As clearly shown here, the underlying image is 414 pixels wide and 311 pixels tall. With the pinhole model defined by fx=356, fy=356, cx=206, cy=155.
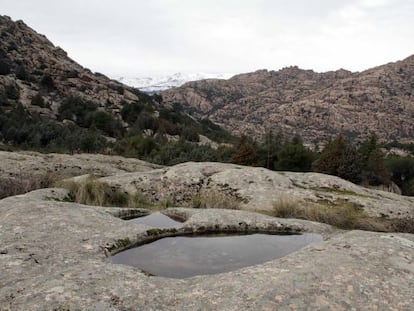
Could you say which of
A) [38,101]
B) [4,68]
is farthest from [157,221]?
[4,68]

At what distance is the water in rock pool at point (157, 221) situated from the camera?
8.64 m

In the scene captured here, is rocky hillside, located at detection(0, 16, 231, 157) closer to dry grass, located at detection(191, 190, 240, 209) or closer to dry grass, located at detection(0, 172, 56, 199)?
Answer: dry grass, located at detection(0, 172, 56, 199)

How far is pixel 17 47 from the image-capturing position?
8056cm

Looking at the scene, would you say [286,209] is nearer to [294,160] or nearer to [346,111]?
[294,160]

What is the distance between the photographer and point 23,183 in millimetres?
12008

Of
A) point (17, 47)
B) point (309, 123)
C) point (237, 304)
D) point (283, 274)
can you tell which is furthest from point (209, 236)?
point (309, 123)

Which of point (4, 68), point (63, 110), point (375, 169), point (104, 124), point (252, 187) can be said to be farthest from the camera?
point (4, 68)

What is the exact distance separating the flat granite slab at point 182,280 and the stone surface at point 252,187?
6052mm

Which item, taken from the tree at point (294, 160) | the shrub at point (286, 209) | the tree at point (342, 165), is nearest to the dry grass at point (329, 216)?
the shrub at point (286, 209)

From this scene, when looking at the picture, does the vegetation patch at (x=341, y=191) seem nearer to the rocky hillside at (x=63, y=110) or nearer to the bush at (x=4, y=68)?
the rocky hillside at (x=63, y=110)

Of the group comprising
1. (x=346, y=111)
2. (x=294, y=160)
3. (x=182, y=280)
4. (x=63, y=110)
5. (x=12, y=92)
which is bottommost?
(x=294, y=160)

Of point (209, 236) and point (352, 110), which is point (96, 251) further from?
point (352, 110)

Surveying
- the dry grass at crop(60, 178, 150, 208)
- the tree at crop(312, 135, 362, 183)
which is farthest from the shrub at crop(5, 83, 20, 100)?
the dry grass at crop(60, 178, 150, 208)

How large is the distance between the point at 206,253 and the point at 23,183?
8.23 metres
